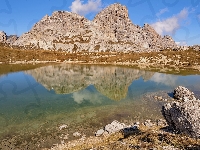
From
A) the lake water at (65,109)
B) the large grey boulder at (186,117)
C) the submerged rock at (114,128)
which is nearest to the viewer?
the large grey boulder at (186,117)

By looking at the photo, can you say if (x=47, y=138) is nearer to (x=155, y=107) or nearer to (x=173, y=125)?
(x=173, y=125)

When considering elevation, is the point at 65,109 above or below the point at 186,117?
below

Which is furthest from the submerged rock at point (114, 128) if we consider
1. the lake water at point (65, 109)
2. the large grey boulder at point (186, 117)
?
the large grey boulder at point (186, 117)

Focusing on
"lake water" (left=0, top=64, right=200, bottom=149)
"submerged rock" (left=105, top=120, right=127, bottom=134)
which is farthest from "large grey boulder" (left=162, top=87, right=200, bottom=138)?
"lake water" (left=0, top=64, right=200, bottom=149)

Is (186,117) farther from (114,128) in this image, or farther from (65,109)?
(65,109)

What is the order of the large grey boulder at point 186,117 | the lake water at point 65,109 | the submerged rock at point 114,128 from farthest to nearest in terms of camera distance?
1. the lake water at point 65,109
2. the submerged rock at point 114,128
3. the large grey boulder at point 186,117

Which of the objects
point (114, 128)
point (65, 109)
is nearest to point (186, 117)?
point (114, 128)

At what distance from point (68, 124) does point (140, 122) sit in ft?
35.7

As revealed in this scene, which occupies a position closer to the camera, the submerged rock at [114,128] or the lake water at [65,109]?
the submerged rock at [114,128]

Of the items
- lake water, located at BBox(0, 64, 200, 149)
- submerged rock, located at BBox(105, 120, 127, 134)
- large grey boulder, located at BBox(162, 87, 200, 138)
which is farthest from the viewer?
lake water, located at BBox(0, 64, 200, 149)

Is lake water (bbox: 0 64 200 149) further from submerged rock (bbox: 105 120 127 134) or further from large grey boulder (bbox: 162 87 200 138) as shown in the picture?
large grey boulder (bbox: 162 87 200 138)

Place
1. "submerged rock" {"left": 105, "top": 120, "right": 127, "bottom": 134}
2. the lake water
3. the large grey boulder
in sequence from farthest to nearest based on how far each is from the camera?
the lake water → "submerged rock" {"left": 105, "top": 120, "right": 127, "bottom": 134} → the large grey boulder

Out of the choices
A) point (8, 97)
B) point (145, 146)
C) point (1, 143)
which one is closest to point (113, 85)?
point (8, 97)

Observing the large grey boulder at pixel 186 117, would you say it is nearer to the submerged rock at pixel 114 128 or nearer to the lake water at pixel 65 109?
the submerged rock at pixel 114 128
